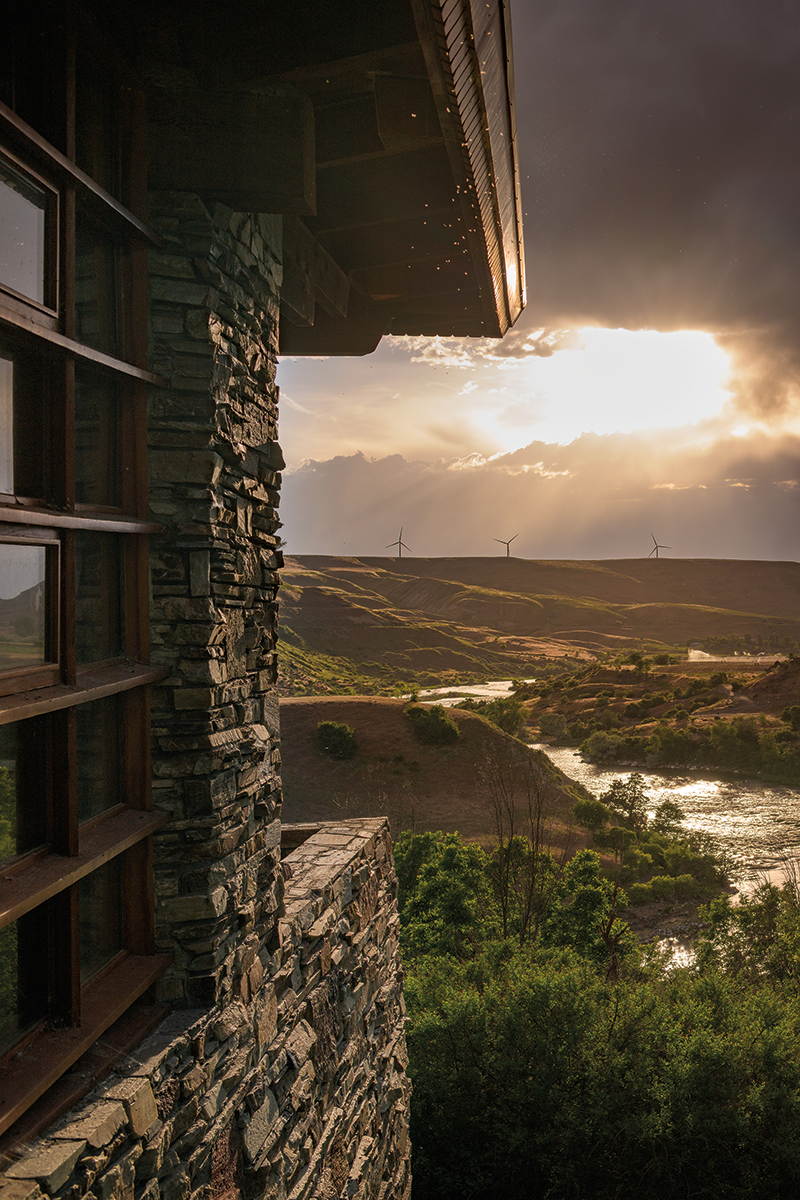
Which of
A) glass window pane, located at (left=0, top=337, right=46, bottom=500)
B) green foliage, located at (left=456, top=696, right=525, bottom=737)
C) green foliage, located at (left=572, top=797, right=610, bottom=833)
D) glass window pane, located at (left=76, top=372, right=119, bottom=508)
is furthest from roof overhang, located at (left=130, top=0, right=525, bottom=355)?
green foliage, located at (left=456, top=696, right=525, bottom=737)

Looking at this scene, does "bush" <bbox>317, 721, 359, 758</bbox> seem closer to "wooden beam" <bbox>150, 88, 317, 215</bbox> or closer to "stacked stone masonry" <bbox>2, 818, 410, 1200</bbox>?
"stacked stone masonry" <bbox>2, 818, 410, 1200</bbox>

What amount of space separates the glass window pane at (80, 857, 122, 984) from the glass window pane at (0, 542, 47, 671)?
0.83m

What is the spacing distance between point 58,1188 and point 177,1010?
0.84 m

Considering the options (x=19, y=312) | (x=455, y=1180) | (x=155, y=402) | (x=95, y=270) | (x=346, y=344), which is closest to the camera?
(x=19, y=312)

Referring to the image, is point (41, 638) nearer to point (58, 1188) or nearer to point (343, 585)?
point (58, 1188)

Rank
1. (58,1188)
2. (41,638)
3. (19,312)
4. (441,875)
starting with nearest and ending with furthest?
(58,1188) < (19,312) < (41,638) < (441,875)

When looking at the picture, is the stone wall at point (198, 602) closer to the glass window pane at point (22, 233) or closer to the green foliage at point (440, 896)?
the glass window pane at point (22, 233)

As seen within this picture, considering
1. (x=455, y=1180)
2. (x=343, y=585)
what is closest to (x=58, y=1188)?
(x=455, y=1180)

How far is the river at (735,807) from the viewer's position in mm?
19719

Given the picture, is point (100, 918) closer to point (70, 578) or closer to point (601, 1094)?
point (70, 578)

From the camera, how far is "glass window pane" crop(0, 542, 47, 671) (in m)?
1.97

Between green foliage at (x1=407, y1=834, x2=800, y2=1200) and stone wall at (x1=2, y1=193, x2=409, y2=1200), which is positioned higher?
stone wall at (x1=2, y1=193, x2=409, y2=1200)

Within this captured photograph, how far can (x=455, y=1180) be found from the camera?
26.5 ft

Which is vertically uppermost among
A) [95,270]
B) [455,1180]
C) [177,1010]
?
[95,270]
